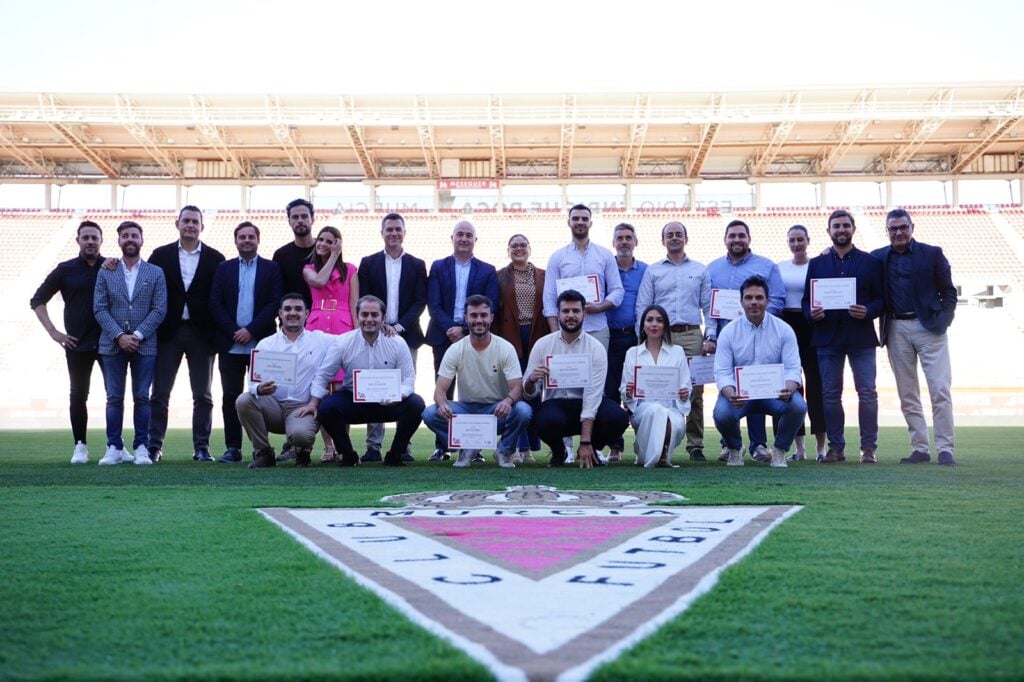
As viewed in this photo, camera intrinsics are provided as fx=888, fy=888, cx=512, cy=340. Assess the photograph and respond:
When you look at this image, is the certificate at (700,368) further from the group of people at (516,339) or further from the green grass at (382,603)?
the green grass at (382,603)

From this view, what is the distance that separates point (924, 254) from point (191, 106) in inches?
953

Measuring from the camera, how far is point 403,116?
2650 centimetres

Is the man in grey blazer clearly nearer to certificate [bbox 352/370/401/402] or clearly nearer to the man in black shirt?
the man in black shirt

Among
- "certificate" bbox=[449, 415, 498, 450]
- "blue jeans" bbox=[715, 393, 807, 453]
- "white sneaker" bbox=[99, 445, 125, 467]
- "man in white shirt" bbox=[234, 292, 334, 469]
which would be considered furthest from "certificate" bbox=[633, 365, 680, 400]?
"white sneaker" bbox=[99, 445, 125, 467]

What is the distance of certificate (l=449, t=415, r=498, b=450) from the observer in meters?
5.73

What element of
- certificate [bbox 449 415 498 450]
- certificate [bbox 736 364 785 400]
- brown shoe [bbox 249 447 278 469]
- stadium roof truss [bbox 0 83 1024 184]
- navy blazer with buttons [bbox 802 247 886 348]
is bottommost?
brown shoe [bbox 249 447 278 469]

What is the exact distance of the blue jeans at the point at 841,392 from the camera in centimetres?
642

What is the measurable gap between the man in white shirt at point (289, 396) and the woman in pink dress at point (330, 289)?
25cm

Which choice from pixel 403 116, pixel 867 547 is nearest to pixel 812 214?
pixel 403 116

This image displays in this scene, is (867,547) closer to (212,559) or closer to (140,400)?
(212,559)

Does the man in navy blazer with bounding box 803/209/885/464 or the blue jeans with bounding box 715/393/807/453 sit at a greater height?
the man in navy blazer with bounding box 803/209/885/464

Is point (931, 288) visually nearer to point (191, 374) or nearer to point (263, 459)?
point (263, 459)

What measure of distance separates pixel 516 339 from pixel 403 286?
0.96m

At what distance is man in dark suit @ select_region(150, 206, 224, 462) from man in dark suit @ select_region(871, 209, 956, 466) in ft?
16.6
